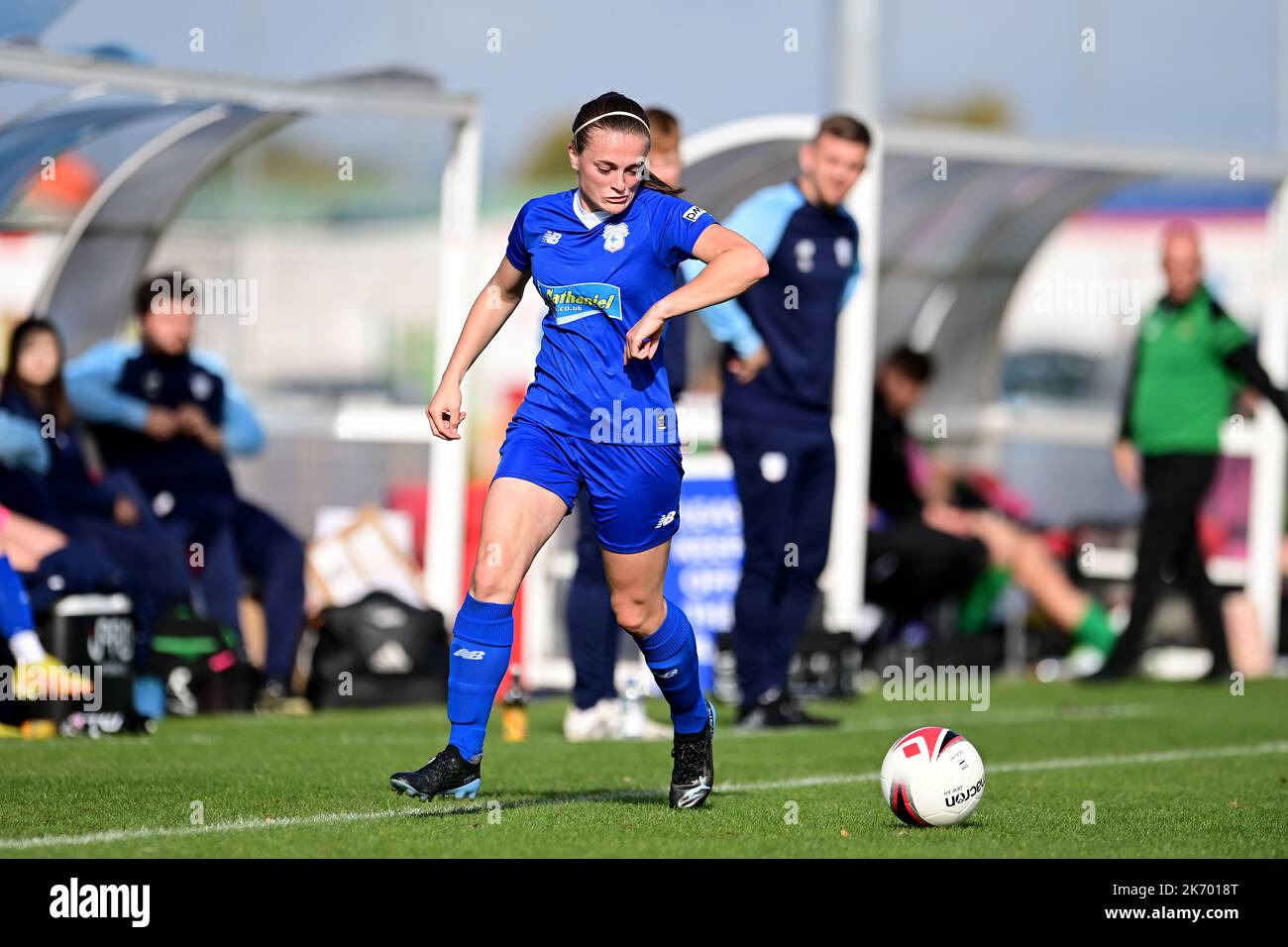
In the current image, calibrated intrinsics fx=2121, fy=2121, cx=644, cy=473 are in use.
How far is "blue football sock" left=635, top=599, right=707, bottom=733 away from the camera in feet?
21.3

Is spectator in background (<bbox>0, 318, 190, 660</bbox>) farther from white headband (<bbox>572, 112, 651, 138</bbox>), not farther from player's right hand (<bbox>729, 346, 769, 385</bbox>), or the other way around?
white headband (<bbox>572, 112, 651, 138</bbox>)

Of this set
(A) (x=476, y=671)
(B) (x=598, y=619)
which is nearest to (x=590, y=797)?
(A) (x=476, y=671)

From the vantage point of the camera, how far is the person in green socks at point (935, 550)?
13.7 m

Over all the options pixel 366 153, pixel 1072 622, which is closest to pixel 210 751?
pixel 1072 622

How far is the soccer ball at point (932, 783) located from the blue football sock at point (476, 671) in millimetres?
1232

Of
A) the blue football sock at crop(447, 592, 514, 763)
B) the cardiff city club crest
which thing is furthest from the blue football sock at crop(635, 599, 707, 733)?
the cardiff city club crest

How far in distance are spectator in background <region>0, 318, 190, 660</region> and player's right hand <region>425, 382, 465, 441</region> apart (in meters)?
3.94

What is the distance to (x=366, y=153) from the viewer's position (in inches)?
645

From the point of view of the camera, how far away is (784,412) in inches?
384

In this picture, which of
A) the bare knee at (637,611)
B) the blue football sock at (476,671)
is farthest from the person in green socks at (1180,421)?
the blue football sock at (476,671)

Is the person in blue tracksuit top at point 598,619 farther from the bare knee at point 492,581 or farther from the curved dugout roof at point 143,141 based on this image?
the curved dugout roof at point 143,141

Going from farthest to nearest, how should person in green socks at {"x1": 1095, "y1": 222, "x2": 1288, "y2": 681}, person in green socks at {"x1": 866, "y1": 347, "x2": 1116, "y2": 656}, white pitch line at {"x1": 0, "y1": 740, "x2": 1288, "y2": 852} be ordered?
person in green socks at {"x1": 866, "y1": 347, "x2": 1116, "y2": 656}, person in green socks at {"x1": 1095, "y1": 222, "x2": 1288, "y2": 681}, white pitch line at {"x1": 0, "y1": 740, "x2": 1288, "y2": 852}

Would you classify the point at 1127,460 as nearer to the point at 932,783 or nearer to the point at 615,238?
the point at 932,783
